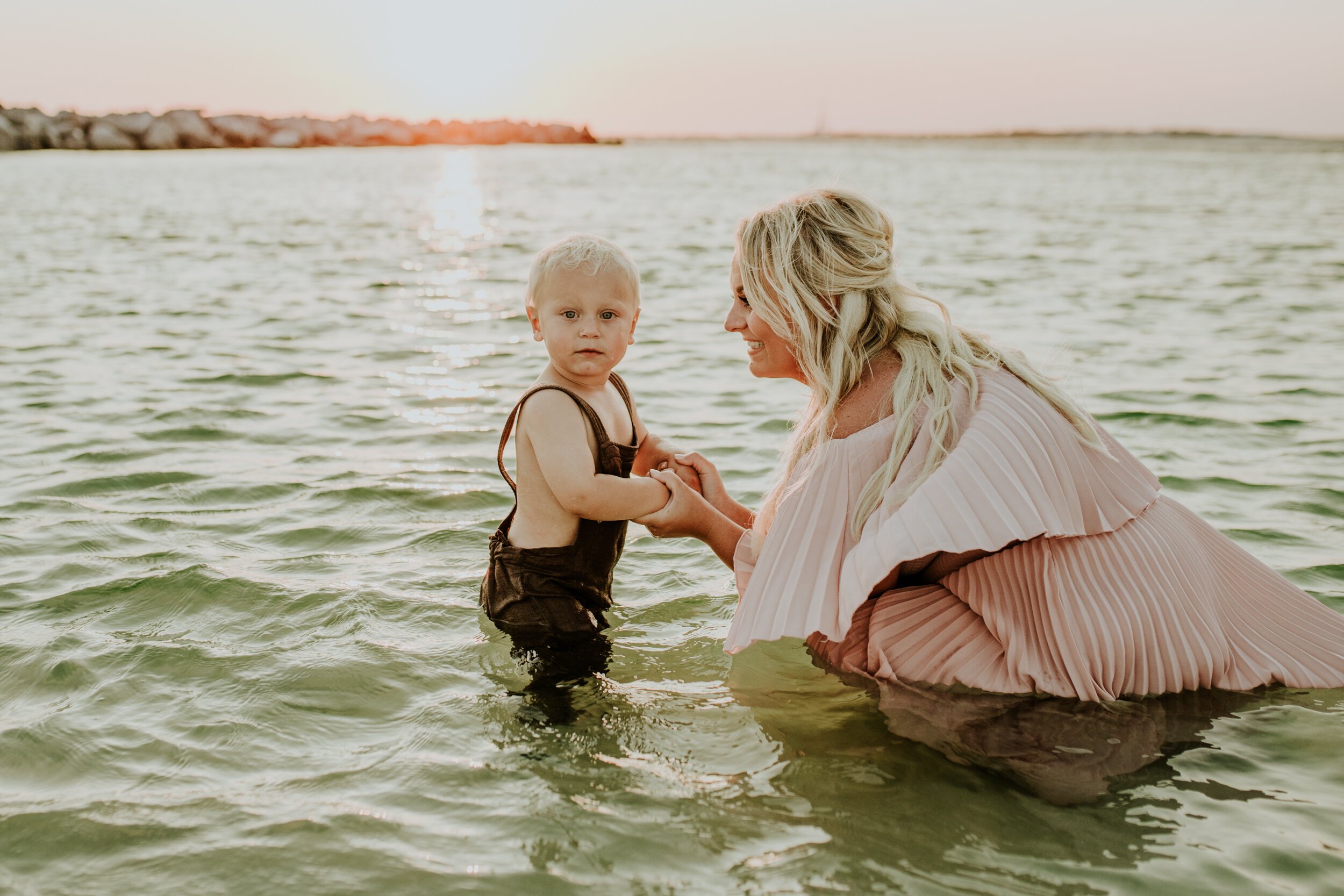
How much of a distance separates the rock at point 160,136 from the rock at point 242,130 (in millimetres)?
4613

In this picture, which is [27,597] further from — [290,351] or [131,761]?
[290,351]

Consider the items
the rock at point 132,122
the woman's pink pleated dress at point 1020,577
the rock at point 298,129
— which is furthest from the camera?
the rock at point 298,129

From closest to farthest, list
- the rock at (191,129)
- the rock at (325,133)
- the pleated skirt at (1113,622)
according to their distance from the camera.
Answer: the pleated skirt at (1113,622) < the rock at (191,129) < the rock at (325,133)

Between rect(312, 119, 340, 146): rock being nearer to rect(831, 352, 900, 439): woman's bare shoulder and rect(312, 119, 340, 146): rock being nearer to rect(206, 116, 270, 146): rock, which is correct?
rect(206, 116, 270, 146): rock

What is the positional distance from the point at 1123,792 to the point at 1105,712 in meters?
0.33

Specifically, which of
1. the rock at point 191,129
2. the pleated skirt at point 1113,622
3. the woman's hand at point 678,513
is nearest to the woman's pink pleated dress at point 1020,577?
the pleated skirt at point 1113,622

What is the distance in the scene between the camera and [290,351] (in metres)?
Answer: 9.52

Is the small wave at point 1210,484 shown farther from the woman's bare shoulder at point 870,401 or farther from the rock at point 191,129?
the rock at point 191,129

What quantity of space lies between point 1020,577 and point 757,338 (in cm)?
111

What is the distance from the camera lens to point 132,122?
3019 inches

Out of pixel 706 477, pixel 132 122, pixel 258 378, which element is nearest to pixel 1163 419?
pixel 706 477

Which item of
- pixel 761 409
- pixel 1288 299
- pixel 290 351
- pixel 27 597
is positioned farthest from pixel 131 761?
pixel 1288 299

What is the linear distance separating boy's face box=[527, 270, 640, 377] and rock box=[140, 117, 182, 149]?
83.4 metres

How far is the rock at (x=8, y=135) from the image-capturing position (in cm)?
6656
